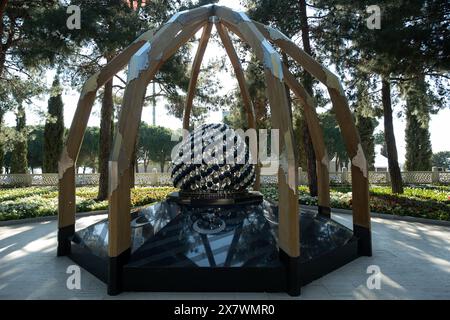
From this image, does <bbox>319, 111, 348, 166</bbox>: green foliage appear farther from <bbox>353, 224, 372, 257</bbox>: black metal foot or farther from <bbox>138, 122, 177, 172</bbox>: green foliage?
<bbox>353, 224, 372, 257</bbox>: black metal foot

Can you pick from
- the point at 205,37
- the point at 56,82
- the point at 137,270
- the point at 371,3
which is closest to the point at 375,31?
the point at 371,3

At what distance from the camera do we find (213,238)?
5555mm

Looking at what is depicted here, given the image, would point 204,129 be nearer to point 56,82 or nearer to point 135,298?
point 135,298

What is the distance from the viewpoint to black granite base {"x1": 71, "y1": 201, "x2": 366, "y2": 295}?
4.73 m

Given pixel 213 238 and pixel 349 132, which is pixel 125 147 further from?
pixel 349 132

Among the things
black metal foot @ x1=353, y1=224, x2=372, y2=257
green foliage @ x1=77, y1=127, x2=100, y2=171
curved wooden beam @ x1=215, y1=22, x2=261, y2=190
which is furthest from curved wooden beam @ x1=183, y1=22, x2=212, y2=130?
green foliage @ x1=77, y1=127, x2=100, y2=171

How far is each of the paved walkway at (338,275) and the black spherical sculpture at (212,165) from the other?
7.85 feet

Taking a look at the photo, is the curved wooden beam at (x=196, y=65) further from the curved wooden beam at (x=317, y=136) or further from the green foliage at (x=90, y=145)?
the green foliage at (x=90, y=145)

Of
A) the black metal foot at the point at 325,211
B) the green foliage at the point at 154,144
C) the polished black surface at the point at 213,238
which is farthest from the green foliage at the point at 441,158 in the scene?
the polished black surface at the point at 213,238

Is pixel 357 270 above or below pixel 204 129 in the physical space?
below

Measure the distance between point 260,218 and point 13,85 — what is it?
15.2 m

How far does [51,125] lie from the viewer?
32688 mm

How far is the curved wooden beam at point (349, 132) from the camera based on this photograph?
6.43m

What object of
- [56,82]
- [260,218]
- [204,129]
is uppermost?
[56,82]
